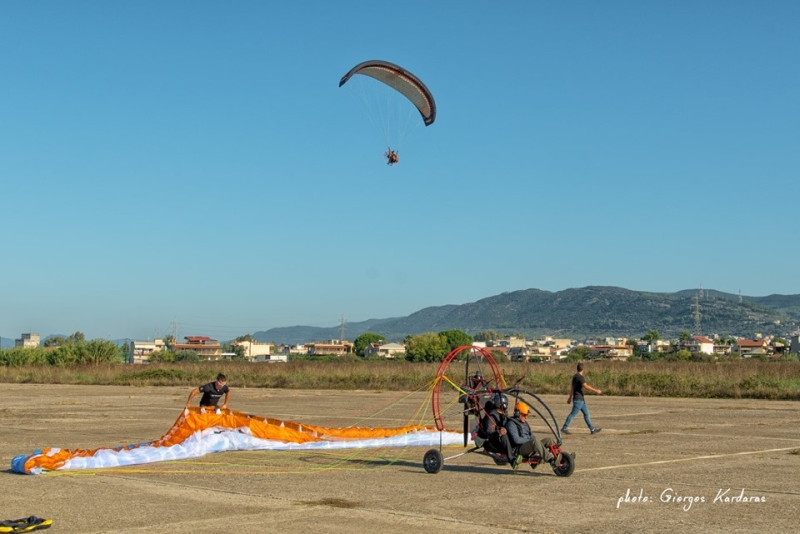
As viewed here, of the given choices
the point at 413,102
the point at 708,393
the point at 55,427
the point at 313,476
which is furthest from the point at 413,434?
the point at 708,393

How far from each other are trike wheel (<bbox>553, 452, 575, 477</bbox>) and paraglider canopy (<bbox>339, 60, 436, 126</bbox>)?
50.3 feet

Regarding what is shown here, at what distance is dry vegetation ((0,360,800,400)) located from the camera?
39.0m

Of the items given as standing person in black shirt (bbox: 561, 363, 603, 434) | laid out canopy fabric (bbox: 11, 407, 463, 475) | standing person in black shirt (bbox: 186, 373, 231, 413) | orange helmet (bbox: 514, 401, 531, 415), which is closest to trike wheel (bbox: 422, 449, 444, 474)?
laid out canopy fabric (bbox: 11, 407, 463, 475)

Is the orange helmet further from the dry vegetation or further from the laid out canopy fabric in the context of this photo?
the dry vegetation

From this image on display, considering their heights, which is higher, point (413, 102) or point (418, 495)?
point (413, 102)

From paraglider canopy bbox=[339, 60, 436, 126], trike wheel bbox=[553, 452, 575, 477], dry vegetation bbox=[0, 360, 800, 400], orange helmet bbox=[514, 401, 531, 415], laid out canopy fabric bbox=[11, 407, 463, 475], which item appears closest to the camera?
trike wheel bbox=[553, 452, 575, 477]

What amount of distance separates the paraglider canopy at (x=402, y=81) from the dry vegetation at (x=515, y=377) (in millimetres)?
10580

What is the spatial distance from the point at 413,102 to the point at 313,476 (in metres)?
18.0

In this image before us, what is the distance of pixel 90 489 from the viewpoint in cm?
1201

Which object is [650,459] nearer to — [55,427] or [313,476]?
[313,476]

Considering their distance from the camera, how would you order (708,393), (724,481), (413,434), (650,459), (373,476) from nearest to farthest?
1. (724,481)
2. (373,476)
3. (650,459)
4. (413,434)
5. (708,393)

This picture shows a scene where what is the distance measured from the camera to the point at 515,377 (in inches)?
1773

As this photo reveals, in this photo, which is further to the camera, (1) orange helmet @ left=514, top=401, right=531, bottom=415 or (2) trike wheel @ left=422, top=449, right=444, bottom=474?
(2) trike wheel @ left=422, top=449, right=444, bottom=474

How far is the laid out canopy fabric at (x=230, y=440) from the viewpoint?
46.8 feet
